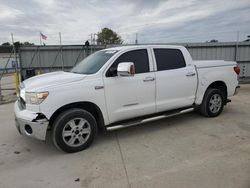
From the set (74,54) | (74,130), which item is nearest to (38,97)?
(74,130)

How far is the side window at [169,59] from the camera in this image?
175 inches

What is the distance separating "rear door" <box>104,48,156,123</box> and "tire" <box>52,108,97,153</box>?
447 millimetres

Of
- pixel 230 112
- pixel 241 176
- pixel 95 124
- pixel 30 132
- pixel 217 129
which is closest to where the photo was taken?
pixel 241 176

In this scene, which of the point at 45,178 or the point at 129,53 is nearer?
the point at 45,178

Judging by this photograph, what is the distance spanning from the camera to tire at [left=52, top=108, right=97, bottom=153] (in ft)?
11.4

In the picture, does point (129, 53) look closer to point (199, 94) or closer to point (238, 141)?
point (199, 94)

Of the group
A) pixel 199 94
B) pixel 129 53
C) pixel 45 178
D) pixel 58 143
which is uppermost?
pixel 129 53

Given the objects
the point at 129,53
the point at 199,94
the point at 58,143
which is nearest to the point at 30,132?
the point at 58,143

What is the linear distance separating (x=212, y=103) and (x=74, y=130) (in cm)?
354

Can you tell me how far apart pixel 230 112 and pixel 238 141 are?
82.4 inches

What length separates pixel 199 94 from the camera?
5.01 m

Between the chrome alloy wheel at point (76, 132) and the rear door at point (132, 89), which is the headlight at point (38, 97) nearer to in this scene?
the chrome alloy wheel at point (76, 132)

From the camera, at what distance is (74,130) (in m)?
3.61

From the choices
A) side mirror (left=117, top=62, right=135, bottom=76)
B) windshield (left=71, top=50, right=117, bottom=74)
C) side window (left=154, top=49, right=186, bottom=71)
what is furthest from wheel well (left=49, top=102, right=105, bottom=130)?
side window (left=154, top=49, right=186, bottom=71)
